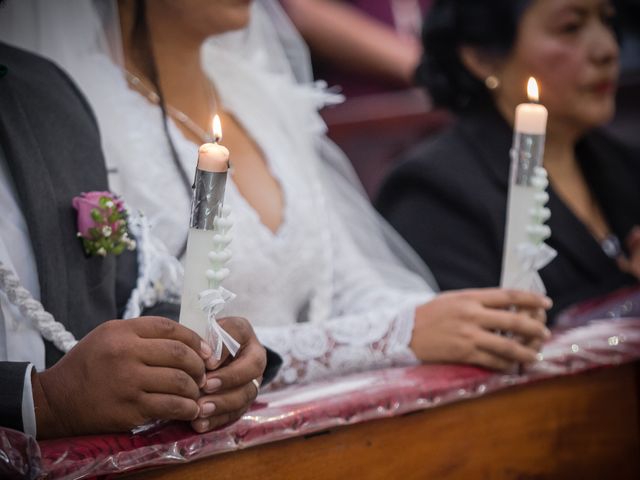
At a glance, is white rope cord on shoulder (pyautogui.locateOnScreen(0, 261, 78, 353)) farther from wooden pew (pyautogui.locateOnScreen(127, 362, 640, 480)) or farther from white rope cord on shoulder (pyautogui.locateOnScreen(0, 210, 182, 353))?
wooden pew (pyautogui.locateOnScreen(127, 362, 640, 480))

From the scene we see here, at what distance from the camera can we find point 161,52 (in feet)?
5.55

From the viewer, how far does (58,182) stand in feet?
4.24

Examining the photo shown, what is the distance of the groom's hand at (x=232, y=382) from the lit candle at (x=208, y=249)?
1.3 inches

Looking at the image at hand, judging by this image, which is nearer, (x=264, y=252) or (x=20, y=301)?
(x=20, y=301)

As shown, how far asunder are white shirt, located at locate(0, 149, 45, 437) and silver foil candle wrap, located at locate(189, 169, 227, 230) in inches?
10.8

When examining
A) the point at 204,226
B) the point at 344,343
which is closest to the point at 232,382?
the point at 204,226

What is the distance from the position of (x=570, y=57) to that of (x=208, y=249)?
1444 millimetres

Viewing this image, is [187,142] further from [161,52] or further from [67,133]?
[67,133]

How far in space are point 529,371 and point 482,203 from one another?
26.6 inches

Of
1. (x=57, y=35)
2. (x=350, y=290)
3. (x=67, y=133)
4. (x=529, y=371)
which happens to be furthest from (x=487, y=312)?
(x=57, y=35)

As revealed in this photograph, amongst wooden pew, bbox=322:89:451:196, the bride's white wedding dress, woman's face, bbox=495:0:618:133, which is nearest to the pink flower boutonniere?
the bride's white wedding dress

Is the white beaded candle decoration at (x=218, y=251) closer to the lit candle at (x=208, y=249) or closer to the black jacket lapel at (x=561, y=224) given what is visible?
the lit candle at (x=208, y=249)

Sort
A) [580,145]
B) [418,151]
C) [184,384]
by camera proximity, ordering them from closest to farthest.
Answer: [184,384], [418,151], [580,145]

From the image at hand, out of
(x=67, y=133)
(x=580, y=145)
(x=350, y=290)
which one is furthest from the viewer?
(x=580, y=145)
